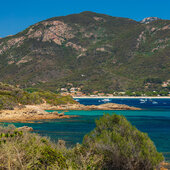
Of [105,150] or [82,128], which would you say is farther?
[82,128]

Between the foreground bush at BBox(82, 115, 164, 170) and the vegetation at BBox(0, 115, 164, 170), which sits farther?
the foreground bush at BBox(82, 115, 164, 170)

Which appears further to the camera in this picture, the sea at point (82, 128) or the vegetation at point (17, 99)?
the vegetation at point (17, 99)

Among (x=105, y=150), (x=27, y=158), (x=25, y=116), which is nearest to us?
(x=27, y=158)

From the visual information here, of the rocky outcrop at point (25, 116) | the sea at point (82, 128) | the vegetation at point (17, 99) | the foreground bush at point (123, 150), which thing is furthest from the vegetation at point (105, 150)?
the vegetation at point (17, 99)

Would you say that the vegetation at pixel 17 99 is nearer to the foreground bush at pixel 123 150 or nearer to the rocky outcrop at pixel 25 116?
the rocky outcrop at pixel 25 116

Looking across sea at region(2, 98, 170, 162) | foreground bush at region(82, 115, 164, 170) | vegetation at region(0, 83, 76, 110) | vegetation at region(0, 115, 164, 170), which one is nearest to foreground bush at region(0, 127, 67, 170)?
vegetation at region(0, 115, 164, 170)

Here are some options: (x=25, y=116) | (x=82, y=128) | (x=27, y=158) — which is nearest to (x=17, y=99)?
(x=25, y=116)

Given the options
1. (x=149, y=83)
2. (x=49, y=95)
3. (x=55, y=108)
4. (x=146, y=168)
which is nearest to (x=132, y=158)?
(x=146, y=168)

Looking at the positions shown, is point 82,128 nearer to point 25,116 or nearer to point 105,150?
point 25,116

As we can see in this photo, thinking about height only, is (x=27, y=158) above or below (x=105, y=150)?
above

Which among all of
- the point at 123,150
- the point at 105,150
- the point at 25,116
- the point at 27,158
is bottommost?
the point at 25,116

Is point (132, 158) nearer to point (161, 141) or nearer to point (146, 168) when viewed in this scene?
point (146, 168)

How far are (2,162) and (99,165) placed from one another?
6004mm

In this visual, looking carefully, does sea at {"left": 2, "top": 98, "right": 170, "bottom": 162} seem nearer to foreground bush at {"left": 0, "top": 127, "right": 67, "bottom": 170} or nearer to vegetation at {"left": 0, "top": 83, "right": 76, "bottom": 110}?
foreground bush at {"left": 0, "top": 127, "right": 67, "bottom": 170}
